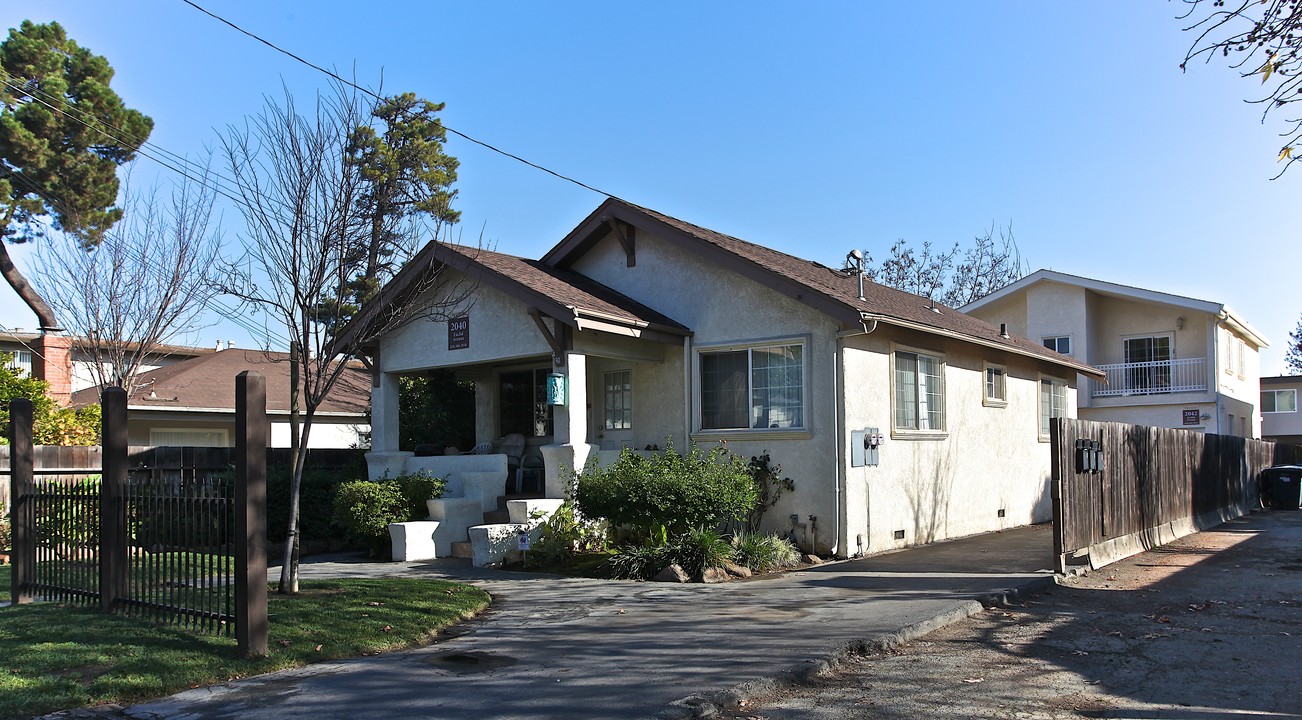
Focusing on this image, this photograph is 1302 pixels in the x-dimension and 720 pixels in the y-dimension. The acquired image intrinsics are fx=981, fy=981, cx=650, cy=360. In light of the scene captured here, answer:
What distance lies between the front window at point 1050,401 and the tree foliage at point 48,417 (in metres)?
19.3

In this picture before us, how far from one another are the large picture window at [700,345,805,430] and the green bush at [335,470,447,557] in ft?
14.9

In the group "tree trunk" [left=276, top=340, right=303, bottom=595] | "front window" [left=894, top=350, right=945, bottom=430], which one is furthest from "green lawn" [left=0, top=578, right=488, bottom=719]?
"front window" [left=894, top=350, right=945, bottom=430]

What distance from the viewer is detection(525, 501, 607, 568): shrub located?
13602mm

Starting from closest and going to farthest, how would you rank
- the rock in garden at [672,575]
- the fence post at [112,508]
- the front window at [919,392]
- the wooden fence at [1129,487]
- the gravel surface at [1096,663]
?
the gravel surface at [1096,663]
the fence post at [112,508]
the rock in garden at [672,575]
the wooden fence at [1129,487]
the front window at [919,392]

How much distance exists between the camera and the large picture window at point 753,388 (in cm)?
1474

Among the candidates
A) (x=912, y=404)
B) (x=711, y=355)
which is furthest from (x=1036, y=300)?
(x=711, y=355)

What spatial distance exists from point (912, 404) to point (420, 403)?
9.60 meters

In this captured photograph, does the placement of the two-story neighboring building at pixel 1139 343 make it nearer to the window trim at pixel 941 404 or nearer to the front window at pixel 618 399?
the window trim at pixel 941 404

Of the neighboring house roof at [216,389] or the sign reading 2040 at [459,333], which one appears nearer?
the sign reading 2040 at [459,333]

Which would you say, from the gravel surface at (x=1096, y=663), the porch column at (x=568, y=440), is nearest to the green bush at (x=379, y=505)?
the porch column at (x=568, y=440)

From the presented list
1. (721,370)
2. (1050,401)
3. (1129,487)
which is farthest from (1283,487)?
(721,370)

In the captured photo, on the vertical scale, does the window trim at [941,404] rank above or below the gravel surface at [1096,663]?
above

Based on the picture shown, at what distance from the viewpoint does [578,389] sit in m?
14.8

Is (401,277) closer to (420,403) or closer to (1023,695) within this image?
(420,403)
